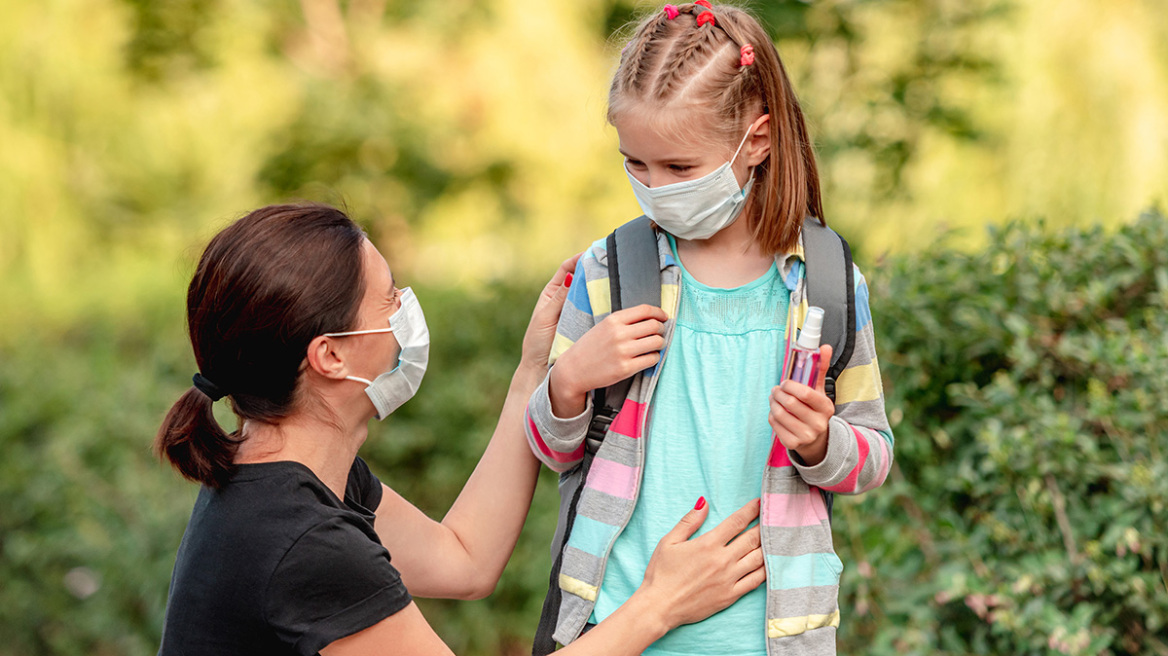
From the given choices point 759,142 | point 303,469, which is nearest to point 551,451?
point 303,469

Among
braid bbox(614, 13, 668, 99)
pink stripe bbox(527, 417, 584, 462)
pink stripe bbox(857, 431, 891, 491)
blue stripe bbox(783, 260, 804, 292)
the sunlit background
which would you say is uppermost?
braid bbox(614, 13, 668, 99)

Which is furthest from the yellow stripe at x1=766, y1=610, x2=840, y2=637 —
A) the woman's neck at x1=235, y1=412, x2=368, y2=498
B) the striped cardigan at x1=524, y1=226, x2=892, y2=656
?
the woman's neck at x1=235, y1=412, x2=368, y2=498

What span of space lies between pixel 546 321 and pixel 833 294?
673mm

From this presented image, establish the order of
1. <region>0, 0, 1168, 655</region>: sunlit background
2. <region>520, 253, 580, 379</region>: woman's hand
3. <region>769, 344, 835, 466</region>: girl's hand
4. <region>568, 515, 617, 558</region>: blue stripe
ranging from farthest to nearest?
1. <region>0, 0, 1168, 655</region>: sunlit background
2. <region>520, 253, 580, 379</region>: woman's hand
3. <region>568, 515, 617, 558</region>: blue stripe
4. <region>769, 344, 835, 466</region>: girl's hand

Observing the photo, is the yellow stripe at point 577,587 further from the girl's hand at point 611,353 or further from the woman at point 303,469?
the girl's hand at point 611,353

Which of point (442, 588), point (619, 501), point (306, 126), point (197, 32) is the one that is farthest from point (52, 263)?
point (619, 501)

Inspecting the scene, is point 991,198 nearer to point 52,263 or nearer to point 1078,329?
point 1078,329

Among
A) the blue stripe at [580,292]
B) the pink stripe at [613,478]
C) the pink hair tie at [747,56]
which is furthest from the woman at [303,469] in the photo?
the pink hair tie at [747,56]

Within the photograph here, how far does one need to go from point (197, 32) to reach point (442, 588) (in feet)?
15.4

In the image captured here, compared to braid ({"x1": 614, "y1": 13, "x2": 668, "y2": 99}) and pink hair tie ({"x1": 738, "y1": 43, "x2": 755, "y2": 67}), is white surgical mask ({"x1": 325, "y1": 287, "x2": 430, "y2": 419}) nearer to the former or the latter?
braid ({"x1": 614, "y1": 13, "x2": 668, "y2": 99})

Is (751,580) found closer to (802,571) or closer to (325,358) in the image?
(802,571)

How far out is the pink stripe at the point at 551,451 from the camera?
185 centimetres

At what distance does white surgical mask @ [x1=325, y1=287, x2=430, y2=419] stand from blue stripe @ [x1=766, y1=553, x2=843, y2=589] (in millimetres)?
773

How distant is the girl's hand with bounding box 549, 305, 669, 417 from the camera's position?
166 centimetres
